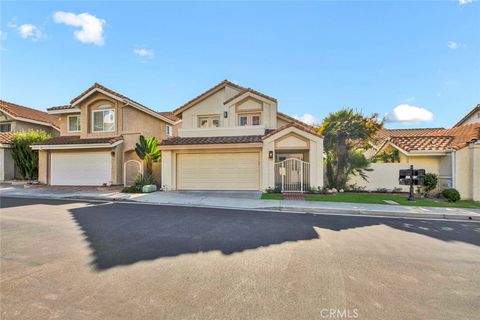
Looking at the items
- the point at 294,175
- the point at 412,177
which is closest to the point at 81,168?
the point at 294,175

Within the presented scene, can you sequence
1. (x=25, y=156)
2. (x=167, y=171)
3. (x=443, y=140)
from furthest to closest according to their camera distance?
1. (x=25, y=156)
2. (x=167, y=171)
3. (x=443, y=140)

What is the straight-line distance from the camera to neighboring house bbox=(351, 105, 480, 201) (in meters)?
12.5

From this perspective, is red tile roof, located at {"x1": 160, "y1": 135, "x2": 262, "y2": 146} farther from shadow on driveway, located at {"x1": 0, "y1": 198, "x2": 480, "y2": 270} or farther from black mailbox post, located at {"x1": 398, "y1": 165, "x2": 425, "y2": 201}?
black mailbox post, located at {"x1": 398, "y1": 165, "x2": 425, "y2": 201}

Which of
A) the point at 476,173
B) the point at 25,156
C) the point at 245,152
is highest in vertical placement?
the point at 245,152

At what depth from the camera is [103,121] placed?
56.9 feet

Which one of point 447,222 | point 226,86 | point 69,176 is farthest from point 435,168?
point 69,176

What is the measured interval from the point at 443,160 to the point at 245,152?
1258 centimetres

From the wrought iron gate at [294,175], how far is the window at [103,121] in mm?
13493

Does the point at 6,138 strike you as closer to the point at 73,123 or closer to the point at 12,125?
the point at 12,125

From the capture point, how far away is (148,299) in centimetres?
306

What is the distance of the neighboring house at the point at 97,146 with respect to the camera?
16.0m

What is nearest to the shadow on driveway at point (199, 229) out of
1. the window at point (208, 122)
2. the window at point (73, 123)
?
the window at point (208, 122)

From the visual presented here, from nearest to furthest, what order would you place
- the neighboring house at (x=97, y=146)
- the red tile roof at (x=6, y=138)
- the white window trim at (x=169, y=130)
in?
the neighboring house at (x=97, y=146), the red tile roof at (x=6, y=138), the white window trim at (x=169, y=130)

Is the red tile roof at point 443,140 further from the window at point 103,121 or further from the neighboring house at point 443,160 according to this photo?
the window at point 103,121
